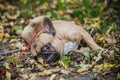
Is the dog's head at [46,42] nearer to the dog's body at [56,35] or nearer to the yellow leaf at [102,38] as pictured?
the dog's body at [56,35]

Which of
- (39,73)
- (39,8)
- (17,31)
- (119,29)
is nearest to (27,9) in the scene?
(39,8)

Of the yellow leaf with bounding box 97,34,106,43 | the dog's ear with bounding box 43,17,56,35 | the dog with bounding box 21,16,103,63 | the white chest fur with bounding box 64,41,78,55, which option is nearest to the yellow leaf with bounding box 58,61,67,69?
the dog with bounding box 21,16,103,63

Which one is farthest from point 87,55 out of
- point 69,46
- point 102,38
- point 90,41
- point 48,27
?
point 48,27

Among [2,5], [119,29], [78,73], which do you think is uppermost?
[2,5]

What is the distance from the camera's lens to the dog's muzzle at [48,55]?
5.60 metres

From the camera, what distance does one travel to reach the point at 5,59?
243 inches

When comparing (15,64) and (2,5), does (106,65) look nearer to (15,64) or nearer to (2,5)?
(15,64)

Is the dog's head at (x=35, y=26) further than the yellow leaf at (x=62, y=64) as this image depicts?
Yes

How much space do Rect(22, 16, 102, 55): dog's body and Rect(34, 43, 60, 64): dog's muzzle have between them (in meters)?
0.06

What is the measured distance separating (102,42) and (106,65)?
1.08 meters

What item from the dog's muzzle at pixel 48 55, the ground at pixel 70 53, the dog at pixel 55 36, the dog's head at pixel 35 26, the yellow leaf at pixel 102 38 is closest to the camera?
the ground at pixel 70 53

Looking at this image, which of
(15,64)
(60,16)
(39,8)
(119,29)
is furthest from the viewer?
(39,8)

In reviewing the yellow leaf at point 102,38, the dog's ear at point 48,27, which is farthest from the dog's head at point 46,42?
the yellow leaf at point 102,38

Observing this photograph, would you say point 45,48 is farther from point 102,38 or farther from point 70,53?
point 102,38
